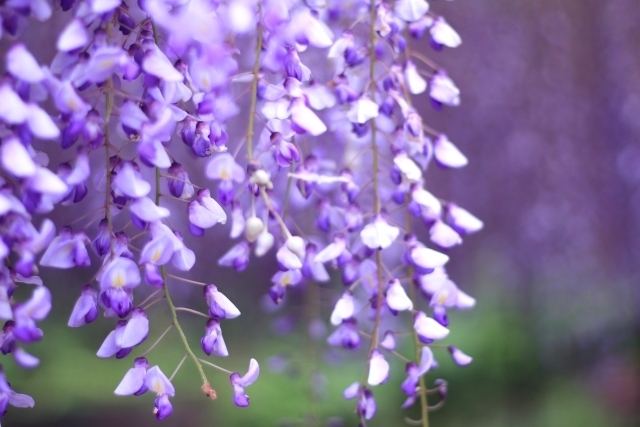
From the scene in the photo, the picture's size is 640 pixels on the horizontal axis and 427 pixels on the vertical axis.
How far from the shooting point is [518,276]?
356 cm

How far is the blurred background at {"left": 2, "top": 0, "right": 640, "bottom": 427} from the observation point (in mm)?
2480

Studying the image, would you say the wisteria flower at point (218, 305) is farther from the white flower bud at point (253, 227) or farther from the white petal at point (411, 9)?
the white petal at point (411, 9)

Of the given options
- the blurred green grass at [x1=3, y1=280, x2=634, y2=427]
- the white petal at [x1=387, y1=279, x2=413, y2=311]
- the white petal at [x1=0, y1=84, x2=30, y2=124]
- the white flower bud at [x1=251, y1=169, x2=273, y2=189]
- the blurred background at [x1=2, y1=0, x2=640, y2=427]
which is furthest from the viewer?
the blurred background at [x1=2, y1=0, x2=640, y2=427]

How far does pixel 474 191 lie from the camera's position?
3834mm

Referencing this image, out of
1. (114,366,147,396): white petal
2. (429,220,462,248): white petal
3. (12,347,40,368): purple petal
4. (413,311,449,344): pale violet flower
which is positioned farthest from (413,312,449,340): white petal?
(12,347,40,368): purple petal

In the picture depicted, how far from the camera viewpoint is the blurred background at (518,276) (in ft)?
8.14

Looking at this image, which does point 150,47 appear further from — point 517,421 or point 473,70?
point 473,70

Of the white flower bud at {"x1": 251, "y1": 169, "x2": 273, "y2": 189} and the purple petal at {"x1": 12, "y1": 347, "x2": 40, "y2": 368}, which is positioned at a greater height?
the white flower bud at {"x1": 251, "y1": 169, "x2": 273, "y2": 189}

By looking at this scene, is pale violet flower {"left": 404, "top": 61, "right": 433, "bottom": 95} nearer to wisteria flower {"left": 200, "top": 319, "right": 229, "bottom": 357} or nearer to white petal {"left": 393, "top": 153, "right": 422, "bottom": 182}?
white petal {"left": 393, "top": 153, "right": 422, "bottom": 182}

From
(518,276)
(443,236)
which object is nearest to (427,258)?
(443,236)

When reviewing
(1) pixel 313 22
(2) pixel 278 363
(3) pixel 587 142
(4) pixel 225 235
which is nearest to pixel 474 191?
(3) pixel 587 142

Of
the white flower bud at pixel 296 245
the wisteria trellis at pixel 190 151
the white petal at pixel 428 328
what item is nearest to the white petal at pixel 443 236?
the wisteria trellis at pixel 190 151

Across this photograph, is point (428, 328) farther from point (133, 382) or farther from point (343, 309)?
point (133, 382)

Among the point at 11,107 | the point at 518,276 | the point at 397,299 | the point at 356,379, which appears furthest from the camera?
the point at 518,276
